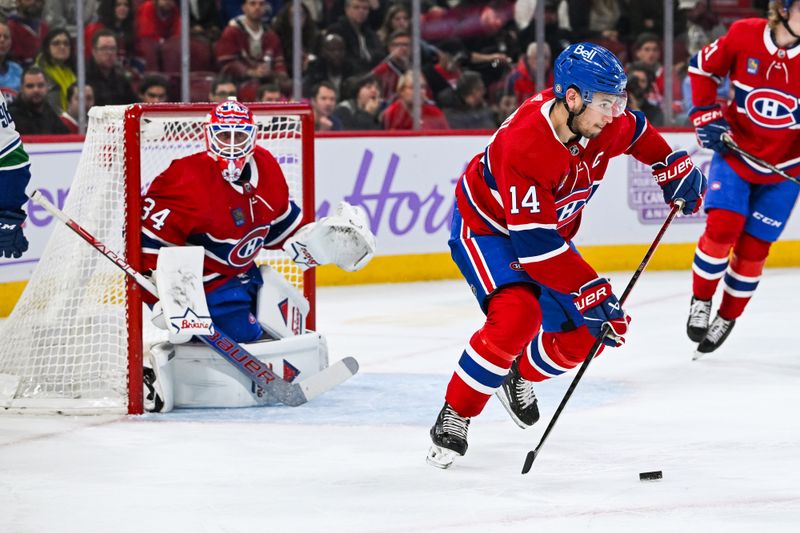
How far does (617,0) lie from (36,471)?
17.6 feet

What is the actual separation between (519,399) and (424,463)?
0.45 metres

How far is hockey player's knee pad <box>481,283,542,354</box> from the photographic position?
3.19m

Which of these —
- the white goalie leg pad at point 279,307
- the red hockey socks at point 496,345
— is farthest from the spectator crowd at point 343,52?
the red hockey socks at point 496,345

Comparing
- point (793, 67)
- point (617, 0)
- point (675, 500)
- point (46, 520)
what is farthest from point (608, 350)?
point (617, 0)

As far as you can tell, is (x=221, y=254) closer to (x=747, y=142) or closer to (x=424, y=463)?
(x=424, y=463)

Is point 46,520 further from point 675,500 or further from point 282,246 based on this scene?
point 282,246

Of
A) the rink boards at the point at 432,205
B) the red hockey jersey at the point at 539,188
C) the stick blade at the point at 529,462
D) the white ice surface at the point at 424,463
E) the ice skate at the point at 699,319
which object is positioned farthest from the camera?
the rink boards at the point at 432,205

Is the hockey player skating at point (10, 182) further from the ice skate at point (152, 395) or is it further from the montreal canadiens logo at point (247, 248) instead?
the montreal canadiens logo at point (247, 248)

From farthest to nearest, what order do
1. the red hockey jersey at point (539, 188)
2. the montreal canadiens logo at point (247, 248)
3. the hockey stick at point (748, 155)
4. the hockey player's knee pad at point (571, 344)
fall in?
1. the hockey stick at point (748, 155)
2. the montreal canadiens logo at point (247, 248)
3. the hockey player's knee pad at point (571, 344)
4. the red hockey jersey at point (539, 188)

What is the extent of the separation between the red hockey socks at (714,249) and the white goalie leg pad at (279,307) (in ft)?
4.45

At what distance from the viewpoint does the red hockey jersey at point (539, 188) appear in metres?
3.02

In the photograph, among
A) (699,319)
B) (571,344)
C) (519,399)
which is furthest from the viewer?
(699,319)

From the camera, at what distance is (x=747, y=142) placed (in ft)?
15.7

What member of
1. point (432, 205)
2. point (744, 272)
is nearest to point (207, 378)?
point (744, 272)
